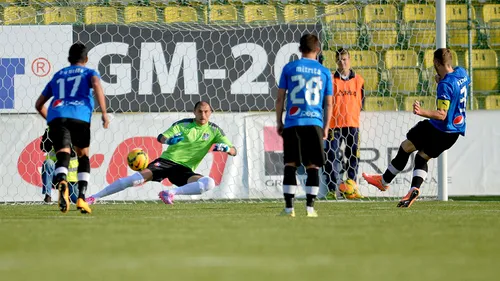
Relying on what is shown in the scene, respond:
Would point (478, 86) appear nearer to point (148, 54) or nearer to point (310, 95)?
point (148, 54)

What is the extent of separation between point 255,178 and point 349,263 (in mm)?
8770

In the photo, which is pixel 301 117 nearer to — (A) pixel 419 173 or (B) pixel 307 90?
(B) pixel 307 90

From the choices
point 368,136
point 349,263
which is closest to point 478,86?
point 368,136

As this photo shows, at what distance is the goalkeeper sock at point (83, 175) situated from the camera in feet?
31.0

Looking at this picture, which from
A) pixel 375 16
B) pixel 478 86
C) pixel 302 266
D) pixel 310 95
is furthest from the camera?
pixel 478 86

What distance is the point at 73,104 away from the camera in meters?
9.44

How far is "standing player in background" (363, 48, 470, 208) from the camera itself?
1061 centimetres

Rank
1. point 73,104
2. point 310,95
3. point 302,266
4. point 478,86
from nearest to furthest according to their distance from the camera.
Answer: point 302,266, point 310,95, point 73,104, point 478,86

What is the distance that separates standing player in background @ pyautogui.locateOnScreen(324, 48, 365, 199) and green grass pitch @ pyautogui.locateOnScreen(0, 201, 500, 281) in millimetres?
5008

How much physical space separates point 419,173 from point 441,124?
1.95 ft

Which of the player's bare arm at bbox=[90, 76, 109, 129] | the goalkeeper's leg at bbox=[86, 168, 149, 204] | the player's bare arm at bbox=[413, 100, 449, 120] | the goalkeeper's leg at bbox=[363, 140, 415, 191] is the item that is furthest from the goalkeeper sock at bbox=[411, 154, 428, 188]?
the player's bare arm at bbox=[90, 76, 109, 129]

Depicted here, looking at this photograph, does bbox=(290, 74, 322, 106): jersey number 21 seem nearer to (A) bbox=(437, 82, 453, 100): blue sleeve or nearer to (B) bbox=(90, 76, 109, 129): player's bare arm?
(B) bbox=(90, 76, 109, 129): player's bare arm

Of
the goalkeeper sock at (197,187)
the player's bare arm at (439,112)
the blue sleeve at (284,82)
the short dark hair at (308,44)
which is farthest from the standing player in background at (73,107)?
the player's bare arm at (439,112)

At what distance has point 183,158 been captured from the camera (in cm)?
1201
